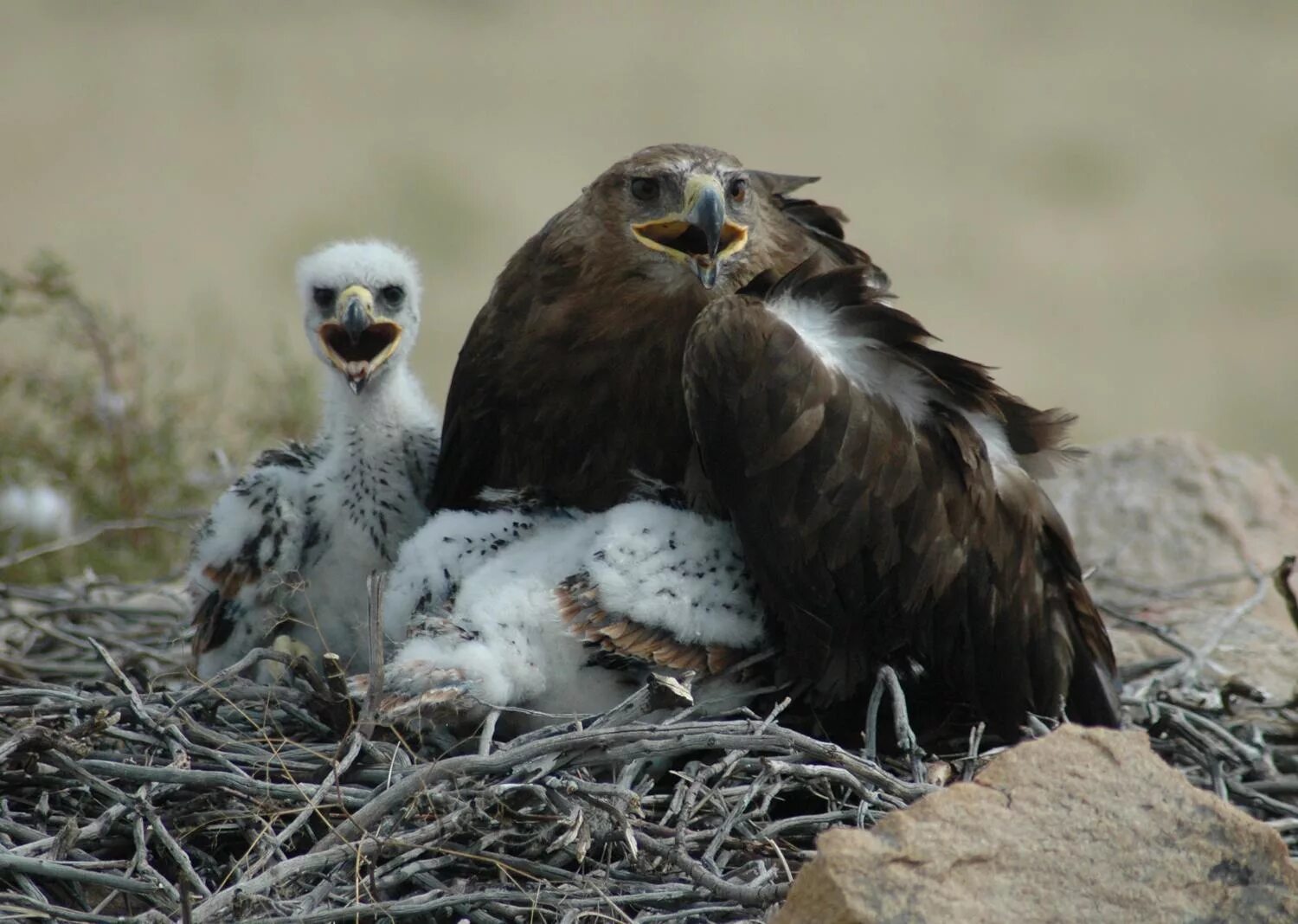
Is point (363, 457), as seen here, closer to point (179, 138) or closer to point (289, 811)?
point (289, 811)

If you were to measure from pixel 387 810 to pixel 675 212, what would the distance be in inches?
60.6

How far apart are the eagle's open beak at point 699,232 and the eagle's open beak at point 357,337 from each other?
0.75 metres

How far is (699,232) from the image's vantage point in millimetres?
4012

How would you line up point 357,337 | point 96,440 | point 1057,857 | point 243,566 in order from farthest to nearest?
point 96,440 < point 357,337 < point 243,566 < point 1057,857

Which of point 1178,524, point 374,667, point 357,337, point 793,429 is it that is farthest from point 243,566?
point 1178,524

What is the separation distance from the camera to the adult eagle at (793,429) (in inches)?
144

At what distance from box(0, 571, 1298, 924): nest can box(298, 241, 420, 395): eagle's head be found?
96 cm

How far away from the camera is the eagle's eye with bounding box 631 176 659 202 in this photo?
3.99 m

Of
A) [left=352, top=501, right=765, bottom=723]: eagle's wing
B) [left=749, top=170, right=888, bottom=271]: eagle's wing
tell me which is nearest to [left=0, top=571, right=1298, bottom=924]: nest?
[left=352, top=501, right=765, bottom=723]: eagle's wing

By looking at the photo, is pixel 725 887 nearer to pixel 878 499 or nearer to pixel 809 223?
pixel 878 499

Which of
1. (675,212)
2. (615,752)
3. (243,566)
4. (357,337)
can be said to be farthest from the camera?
(357,337)

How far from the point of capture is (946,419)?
382 centimetres

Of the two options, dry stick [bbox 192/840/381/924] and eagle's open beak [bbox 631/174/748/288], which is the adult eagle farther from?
dry stick [bbox 192/840/381/924]

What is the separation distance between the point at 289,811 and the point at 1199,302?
10681 millimetres
